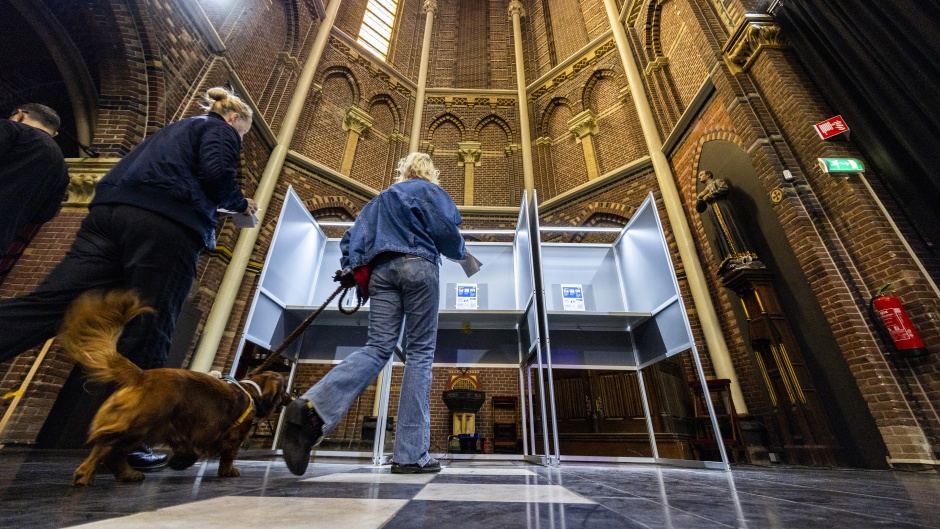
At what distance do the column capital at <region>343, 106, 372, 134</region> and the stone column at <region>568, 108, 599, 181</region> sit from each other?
15.8 ft

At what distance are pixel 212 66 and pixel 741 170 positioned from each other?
7.32m

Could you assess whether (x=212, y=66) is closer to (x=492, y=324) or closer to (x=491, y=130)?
(x=492, y=324)

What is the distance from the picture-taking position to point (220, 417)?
1.51 metres

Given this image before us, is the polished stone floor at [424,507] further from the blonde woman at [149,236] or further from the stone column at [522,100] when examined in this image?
the stone column at [522,100]

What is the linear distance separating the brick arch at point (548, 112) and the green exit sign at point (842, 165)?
6209 millimetres

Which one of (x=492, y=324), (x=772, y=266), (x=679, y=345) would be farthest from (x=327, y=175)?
(x=772, y=266)

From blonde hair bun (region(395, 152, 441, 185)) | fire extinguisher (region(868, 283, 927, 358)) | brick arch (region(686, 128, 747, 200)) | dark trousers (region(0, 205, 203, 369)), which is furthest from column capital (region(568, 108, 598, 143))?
dark trousers (region(0, 205, 203, 369))

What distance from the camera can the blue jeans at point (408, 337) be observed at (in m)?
1.70

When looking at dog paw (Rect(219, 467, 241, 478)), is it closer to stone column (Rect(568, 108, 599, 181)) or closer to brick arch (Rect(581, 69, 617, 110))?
stone column (Rect(568, 108, 599, 181))

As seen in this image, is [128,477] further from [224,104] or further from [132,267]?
[224,104]

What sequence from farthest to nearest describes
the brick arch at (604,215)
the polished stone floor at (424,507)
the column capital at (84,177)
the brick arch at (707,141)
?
the brick arch at (604,215) → the brick arch at (707,141) → the column capital at (84,177) → the polished stone floor at (424,507)

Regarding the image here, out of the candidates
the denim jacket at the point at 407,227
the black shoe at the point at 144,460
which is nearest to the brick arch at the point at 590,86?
the denim jacket at the point at 407,227

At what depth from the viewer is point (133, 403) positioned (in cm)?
120

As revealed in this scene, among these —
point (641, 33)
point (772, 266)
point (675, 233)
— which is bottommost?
point (772, 266)
